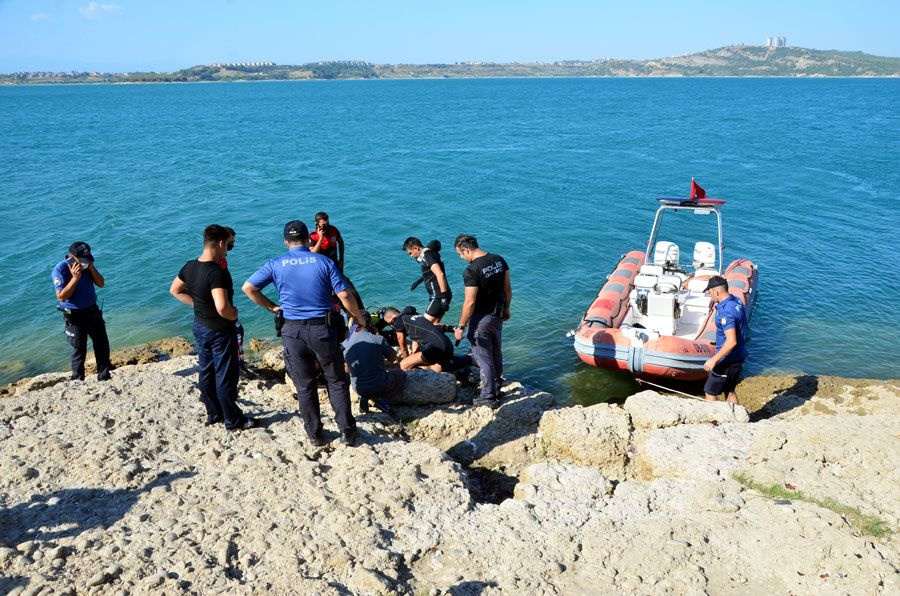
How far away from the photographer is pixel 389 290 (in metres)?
14.5

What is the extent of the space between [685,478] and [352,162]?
3082 centimetres

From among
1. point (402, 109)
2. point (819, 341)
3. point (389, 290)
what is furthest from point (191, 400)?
point (402, 109)

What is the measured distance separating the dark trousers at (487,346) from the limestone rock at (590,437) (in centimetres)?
62

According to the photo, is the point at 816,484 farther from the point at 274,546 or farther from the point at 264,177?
the point at 264,177

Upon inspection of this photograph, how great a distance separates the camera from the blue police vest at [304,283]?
4680 millimetres

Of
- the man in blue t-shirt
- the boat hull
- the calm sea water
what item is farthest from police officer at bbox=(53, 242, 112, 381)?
the man in blue t-shirt

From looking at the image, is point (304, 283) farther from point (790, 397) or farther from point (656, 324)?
point (790, 397)

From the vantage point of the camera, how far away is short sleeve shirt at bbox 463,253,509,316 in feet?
18.9

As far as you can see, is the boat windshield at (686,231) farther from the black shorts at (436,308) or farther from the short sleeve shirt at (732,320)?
the black shorts at (436,308)

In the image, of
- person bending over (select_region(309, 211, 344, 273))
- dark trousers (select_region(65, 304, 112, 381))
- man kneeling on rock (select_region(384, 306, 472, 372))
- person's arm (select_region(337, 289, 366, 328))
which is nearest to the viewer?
person's arm (select_region(337, 289, 366, 328))

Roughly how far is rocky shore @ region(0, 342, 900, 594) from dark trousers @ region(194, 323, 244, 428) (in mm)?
239

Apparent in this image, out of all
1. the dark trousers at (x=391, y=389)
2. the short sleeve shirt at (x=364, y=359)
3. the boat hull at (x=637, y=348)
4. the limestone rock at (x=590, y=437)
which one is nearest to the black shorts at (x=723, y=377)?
the limestone rock at (x=590, y=437)

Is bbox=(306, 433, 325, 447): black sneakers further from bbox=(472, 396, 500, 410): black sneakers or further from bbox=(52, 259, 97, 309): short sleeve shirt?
bbox=(52, 259, 97, 309): short sleeve shirt

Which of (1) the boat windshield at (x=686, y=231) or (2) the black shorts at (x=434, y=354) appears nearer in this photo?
(2) the black shorts at (x=434, y=354)
